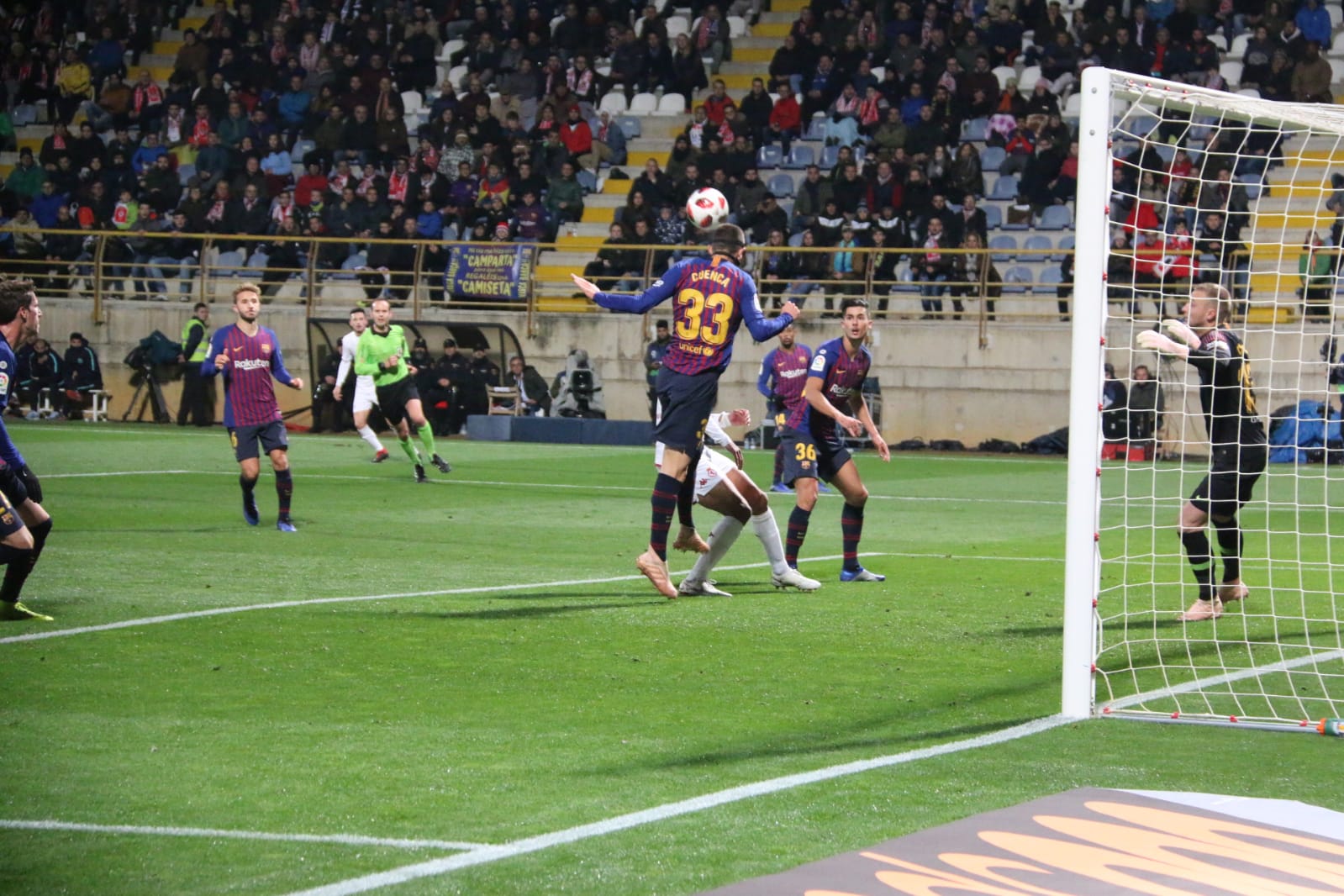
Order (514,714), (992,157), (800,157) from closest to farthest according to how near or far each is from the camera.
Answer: (514,714) < (992,157) < (800,157)

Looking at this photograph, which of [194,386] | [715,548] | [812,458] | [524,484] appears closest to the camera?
[715,548]

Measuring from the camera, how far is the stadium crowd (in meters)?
29.1

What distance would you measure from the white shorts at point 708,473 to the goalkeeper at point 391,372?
35.0ft

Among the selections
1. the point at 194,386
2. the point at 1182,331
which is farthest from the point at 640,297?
the point at 194,386

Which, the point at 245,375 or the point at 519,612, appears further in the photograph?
the point at 245,375

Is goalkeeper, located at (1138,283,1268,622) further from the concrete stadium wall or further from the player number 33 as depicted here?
the concrete stadium wall

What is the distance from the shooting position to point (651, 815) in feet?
16.8

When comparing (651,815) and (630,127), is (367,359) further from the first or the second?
(651,815)

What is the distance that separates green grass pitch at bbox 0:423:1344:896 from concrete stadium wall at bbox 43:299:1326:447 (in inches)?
561

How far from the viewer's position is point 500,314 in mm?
30812

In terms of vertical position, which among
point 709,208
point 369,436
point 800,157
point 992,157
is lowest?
point 369,436

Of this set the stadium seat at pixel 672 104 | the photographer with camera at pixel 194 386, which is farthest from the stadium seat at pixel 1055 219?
the photographer with camera at pixel 194 386

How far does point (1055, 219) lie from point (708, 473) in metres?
19.7

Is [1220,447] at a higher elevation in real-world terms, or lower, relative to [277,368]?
lower
